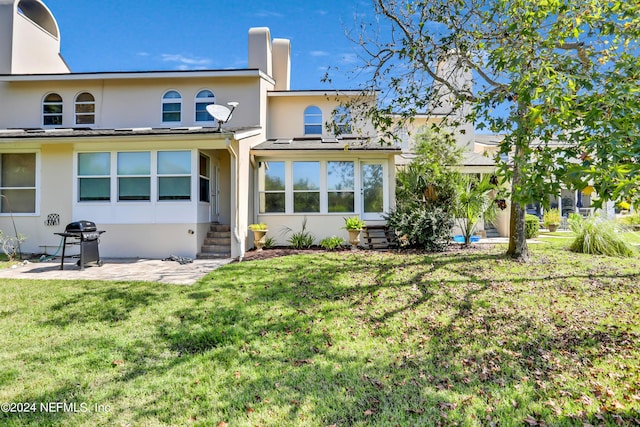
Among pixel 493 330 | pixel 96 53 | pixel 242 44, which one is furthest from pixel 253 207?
pixel 96 53

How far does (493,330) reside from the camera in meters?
5.23

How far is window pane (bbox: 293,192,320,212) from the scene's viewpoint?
1278 centimetres

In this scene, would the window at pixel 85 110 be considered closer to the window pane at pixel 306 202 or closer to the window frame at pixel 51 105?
the window frame at pixel 51 105

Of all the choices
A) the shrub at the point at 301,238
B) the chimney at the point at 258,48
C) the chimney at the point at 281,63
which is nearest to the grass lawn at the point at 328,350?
the shrub at the point at 301,238

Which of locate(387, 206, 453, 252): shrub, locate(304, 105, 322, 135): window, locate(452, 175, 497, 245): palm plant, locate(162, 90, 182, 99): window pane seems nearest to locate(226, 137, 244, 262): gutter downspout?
locate(387, 206, 453, 252): shrub

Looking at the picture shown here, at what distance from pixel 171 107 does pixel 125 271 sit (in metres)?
7.96

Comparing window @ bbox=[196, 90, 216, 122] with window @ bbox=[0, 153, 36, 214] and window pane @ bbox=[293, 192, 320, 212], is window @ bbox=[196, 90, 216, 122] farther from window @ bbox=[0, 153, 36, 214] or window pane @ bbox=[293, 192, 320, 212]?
window @ bbox=[0, 153, 36, 214]

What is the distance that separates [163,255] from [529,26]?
10971mm

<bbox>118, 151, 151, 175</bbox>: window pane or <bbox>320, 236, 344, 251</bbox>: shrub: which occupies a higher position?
<bbox>118, 151, 151, 175</bbox>: window pane

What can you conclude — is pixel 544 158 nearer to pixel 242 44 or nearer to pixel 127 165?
pixel 127 165

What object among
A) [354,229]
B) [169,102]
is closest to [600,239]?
[354,229]

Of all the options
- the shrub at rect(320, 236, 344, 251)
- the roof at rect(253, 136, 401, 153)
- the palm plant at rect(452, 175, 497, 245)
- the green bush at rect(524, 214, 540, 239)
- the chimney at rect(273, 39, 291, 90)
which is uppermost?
the chimney at rect(273, 39, 291, 90)

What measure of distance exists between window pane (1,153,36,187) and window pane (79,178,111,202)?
74.8 inches

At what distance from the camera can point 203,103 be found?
13945mm
